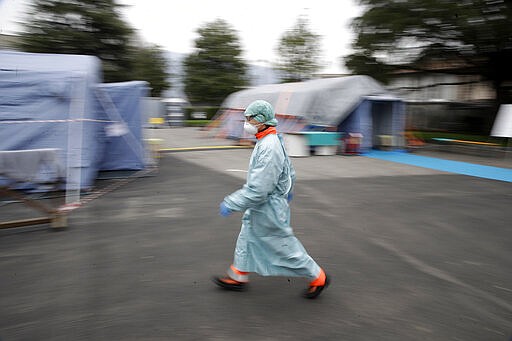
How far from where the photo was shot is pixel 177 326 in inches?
114

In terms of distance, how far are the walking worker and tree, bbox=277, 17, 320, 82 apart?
1162 inches

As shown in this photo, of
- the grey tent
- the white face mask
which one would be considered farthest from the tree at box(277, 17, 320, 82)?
the white face mask

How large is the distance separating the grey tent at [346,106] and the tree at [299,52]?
16.1 metres

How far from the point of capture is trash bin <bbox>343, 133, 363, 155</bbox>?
14.1 metres

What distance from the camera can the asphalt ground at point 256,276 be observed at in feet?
9.55

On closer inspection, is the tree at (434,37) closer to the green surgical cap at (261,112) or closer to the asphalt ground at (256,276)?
the asphalt ground at (256,276)

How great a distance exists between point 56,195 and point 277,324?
6.03 metres

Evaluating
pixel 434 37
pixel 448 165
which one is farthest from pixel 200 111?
pixel 448 165

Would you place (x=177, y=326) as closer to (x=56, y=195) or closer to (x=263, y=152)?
(x=263, y=152)

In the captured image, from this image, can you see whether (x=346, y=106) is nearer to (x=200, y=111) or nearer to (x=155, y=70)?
(x=200, y=111)

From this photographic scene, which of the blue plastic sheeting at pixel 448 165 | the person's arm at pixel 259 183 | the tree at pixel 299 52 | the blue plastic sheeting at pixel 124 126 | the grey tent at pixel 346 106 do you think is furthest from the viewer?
the tree at pixel 299 52

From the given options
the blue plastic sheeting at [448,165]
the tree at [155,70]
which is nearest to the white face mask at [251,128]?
the blue plastic sheeting at [448,165]

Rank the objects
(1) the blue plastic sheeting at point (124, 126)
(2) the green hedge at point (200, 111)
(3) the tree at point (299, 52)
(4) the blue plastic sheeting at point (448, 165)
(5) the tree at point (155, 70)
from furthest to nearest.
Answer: (5) the tree at point (155, 70) → (2) the green hedge at point (200, 111) → (3) the tree at point (299, 52) → (4) the blue plastic sheeting at point (448, 165) → (1) the blue plastic sheeting at point (124, 126)

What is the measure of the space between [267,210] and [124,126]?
6.57 m
